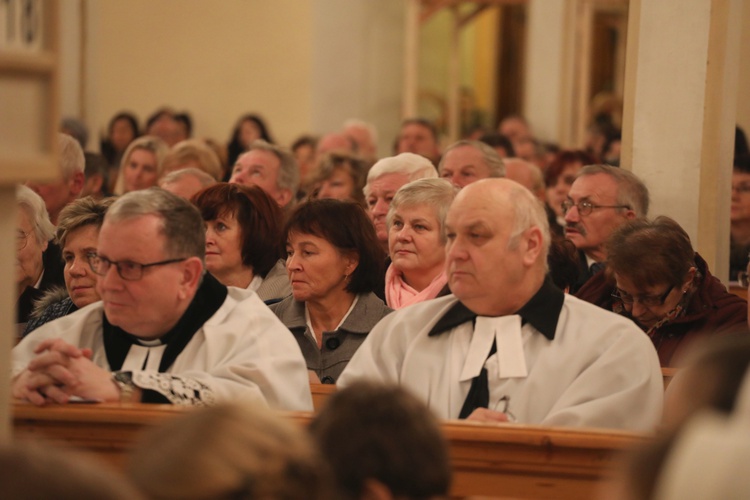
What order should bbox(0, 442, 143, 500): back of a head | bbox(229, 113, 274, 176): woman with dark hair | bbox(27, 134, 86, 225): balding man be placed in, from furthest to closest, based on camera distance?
bbox(229, 113, 274, 176): woman with dark hair < bbox(27, 134, 86, 225): balding man < bbox(0, 442, 143, 500): back of a head

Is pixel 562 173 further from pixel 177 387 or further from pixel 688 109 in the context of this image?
pixel 177 387

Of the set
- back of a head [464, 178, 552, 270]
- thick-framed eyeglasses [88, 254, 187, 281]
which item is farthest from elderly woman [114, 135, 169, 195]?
back of a head [464, 178, 552, 270]

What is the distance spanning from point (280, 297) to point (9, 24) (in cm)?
348

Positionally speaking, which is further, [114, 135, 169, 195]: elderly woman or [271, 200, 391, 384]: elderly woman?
[114, 135, 169, 195]: elderly woman

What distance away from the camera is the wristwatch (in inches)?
Result: 163

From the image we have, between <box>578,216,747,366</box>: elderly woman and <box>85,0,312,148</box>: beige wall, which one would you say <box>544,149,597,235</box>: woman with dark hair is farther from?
<box>85,0,312,148</box>: beige wall

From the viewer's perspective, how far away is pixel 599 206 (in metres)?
7.06

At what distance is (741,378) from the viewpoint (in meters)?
2.14

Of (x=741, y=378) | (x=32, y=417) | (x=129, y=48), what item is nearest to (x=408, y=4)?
(x=129, y=48)

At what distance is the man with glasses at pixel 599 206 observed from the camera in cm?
699

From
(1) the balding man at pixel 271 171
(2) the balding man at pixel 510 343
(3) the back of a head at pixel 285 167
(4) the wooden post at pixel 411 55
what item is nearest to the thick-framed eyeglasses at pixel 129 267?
(2) the balding man at pixel 510 343

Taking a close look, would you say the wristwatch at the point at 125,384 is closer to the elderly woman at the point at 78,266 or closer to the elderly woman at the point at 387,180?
the elderly woman at the point at 78,266

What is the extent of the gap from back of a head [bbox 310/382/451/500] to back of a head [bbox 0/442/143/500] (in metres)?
0.67

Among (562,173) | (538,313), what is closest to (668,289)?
(538,313)
